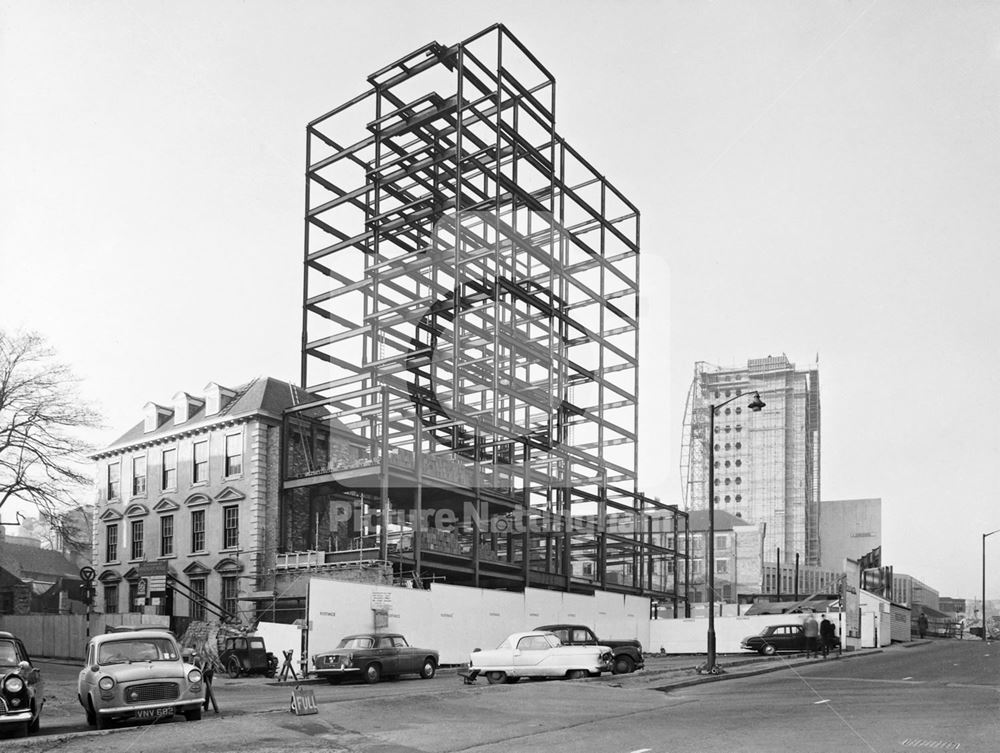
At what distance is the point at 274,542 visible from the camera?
4738cm

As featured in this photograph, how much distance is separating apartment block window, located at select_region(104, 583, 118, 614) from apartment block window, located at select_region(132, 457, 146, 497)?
474 cm

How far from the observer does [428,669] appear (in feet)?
102

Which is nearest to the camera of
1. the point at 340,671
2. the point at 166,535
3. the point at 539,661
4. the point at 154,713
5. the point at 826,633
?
the point at 154,713

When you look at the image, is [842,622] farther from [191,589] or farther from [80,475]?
[80,475]

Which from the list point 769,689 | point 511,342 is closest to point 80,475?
point 511,342

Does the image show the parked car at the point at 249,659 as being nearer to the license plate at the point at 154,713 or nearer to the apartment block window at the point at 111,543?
the license plate at the point at 154,713

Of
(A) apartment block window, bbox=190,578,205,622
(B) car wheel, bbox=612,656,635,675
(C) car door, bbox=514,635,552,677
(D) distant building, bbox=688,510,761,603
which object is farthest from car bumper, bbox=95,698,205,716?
(D) distant building, bbox=688,510,761,603

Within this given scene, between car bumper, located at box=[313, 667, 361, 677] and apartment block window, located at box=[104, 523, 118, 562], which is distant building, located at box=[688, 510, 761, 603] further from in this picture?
car bumper, located at box=[313, 667, 361, 677]

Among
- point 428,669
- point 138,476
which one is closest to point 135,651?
point 428,669

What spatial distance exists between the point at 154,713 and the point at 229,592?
100 ft

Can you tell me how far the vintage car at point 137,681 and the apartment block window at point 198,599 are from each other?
95.3 feet

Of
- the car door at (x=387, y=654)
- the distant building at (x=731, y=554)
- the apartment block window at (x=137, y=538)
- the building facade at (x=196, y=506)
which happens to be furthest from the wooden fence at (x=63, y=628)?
the distant building at (x=731, y=554)

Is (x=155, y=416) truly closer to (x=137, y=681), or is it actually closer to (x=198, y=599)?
(x=198, y=599)

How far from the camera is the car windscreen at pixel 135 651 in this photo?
1856cm
